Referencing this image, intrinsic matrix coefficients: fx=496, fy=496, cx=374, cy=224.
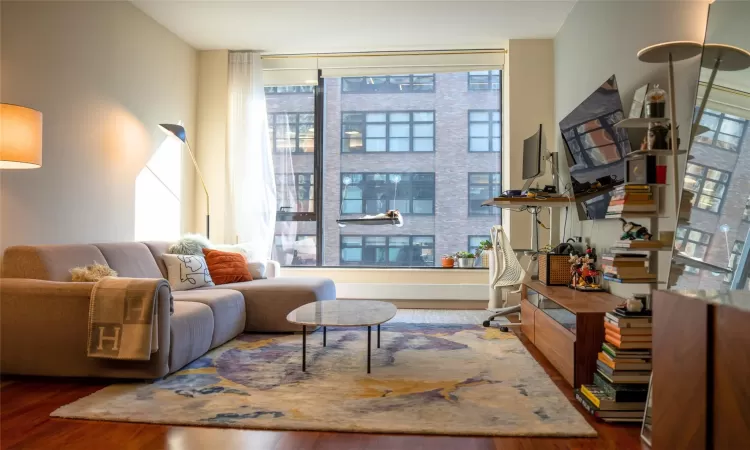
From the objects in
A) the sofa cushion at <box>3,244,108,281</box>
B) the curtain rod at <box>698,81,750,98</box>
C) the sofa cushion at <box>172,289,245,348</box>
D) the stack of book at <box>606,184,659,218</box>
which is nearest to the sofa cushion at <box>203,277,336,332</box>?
the sofa cushion at <box>172,289,245,348</box>

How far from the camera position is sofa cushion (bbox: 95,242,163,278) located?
3475 millimetres

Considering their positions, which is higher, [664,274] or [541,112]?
[541,112]

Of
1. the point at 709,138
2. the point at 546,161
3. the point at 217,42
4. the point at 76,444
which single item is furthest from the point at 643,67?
the point at 217,42

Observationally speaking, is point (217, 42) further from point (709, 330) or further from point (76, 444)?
point (709, 330)

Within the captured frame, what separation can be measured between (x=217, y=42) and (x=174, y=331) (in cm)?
376

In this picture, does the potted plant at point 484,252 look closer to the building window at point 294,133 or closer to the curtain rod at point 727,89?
the building window at point 294,133

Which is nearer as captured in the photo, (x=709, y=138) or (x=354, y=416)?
(x=709, y=138)

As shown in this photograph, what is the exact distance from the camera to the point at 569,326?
105 inches

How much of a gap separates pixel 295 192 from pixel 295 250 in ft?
2.28

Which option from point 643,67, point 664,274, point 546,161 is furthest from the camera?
point 546,161

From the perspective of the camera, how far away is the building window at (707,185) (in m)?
1.90

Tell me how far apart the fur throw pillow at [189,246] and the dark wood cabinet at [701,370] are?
3657mm

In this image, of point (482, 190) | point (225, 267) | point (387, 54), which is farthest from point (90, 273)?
point (482, 190)

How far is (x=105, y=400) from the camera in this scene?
244cm
